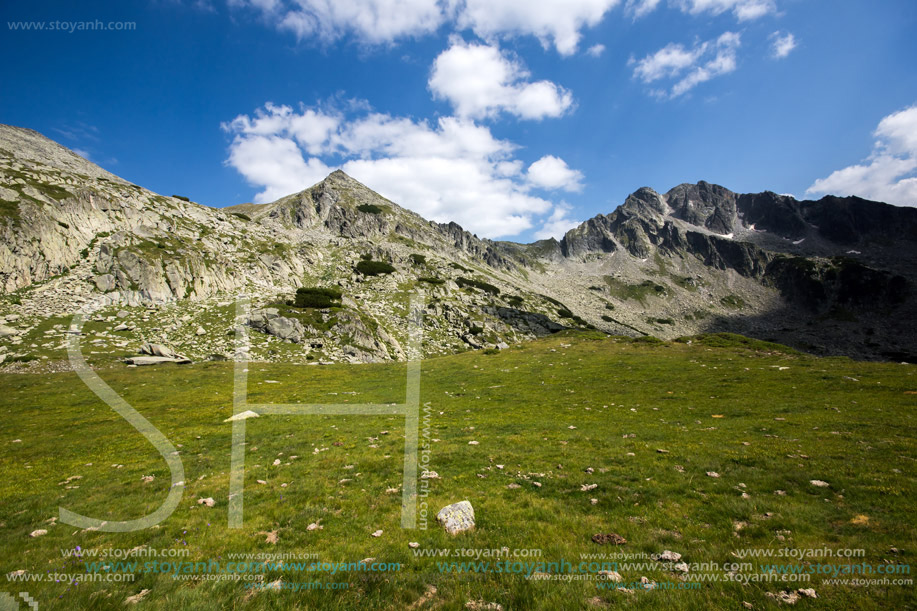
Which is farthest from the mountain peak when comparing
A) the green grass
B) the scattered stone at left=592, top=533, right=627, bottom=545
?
the scattered stone at left=592, top=533, right=627, bottom=545

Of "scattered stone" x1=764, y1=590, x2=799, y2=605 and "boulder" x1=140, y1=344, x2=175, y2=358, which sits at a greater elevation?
"scattered stone" x1=764, y1=590, x2=799, y2=605

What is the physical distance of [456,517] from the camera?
9.38 metres

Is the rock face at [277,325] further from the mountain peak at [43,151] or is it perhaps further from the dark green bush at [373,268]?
the mountain peak at [43,151]

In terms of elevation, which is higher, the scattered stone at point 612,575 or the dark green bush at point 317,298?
the dark green bush at point 317,298

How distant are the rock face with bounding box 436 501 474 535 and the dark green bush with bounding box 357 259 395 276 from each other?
114655 mm

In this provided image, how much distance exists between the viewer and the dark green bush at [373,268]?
391 feet

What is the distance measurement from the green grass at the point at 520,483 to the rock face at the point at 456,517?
31 centimetres

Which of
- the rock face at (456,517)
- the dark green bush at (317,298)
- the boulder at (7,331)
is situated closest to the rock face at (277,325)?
the dark green bush at (317,298)

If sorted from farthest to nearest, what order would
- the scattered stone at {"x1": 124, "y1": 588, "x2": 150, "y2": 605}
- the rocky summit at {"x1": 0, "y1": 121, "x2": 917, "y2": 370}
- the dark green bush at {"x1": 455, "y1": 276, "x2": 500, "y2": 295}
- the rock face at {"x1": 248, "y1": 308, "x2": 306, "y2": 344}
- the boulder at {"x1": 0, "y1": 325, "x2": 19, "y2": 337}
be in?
the dark green bush at {"x1": 455, "y1": 276, "x2": 500, "y2": 295} → the rock face at {"x1": 248, "y1": 308, "x2": 306, "y2": 344} → the rocky summit at {"x1": 0, "y1": 121, "x2": 917, "y2": 370} → the boulder at {"x1": 0, "y1": 325, "x2": 19, "y2": 337} → the scattered stone at {"x1": 124, "y1": 588, "x2": 150, "y2": 605}

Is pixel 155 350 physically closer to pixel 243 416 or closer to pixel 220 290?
pixel 220 290

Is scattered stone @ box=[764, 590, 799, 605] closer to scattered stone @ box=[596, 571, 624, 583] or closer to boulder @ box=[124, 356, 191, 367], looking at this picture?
scattered stone @ box=[596, 571, 624, 583]

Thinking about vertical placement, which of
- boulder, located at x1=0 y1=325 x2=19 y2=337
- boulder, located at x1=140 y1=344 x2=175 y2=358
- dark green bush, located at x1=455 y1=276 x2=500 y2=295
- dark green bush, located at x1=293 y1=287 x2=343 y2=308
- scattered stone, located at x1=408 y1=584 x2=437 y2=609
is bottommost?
boulder, located at x1=140 y1=344 x2=175 y2=358

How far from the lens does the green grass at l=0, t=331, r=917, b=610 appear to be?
261 inches

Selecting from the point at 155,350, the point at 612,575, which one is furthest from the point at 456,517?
the point at 155,350
